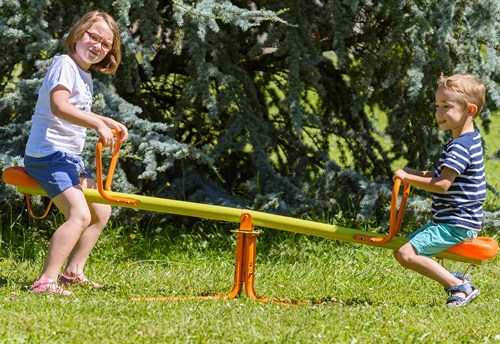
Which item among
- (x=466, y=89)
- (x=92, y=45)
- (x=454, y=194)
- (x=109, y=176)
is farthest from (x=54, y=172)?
(x=466, y=89)

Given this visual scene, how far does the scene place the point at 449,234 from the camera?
3980 millimetres

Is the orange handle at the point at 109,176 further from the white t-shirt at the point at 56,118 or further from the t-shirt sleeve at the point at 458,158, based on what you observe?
the t-shirt sleeve at the point at 458,158

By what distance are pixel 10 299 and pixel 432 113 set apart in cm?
356

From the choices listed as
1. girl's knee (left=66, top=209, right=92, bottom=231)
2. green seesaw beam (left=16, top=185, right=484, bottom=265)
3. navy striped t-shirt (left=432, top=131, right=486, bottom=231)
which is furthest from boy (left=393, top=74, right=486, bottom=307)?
girl's knee (left=66, top=209, right=92, bottom=231)

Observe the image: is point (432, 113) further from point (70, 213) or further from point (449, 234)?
point (70, 213)

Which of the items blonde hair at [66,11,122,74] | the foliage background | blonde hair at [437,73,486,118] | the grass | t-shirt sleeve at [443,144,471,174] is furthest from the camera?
the foliage background

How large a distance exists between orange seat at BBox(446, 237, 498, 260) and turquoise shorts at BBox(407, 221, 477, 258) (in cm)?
3

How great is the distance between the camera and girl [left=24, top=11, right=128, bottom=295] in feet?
13.0

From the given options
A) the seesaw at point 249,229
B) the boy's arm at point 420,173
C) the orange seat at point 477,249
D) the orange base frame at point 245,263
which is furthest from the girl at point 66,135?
the orange seat at point 477,249

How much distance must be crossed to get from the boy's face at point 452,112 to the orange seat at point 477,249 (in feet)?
1.96

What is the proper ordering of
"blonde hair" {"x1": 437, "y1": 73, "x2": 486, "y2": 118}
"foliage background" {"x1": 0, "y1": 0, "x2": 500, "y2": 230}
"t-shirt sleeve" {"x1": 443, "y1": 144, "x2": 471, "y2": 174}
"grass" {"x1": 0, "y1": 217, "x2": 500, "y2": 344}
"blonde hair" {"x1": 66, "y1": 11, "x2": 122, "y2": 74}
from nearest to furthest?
"grass" {"x1": 0, "y1": 217, "x2": 500, "y2": 344}, "t-shirt sleeve" {"x1": 443, "y1": 144, "x2": 471, "y2": 174}, "blonde hair" {"x1": 437, "y1": 73, "x2": 486, "y2": 118}, "blonde hair" {"x1": 66, "y1": 11, "x2": 122, "y2": 74}, "foliage background" {"x1": 0, "y1": 0, "x2": 500, "y2": 230}

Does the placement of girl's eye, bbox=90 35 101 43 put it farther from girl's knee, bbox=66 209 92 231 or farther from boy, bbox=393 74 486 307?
boy, bbox=393 74 486 307

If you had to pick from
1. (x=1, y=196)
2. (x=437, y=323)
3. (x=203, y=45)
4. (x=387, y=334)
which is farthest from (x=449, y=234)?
(x=1, y=196)

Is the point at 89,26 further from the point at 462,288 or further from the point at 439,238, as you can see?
the point at 462,288
